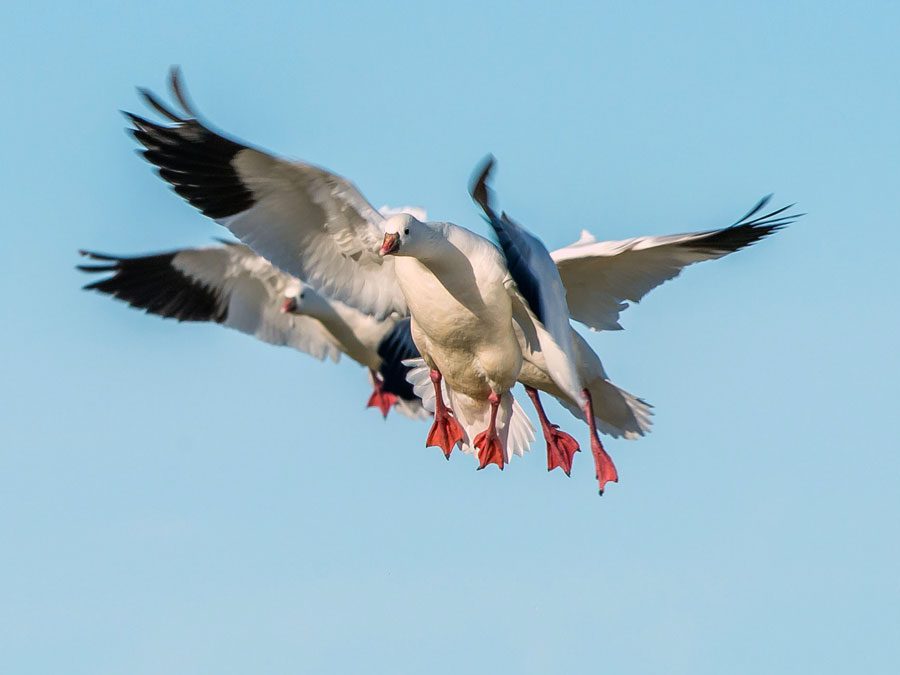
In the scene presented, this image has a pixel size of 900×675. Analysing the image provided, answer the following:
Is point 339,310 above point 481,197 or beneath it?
above

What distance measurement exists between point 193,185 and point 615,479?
3397 millimetres

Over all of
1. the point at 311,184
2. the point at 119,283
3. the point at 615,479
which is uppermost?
the point at 119,283

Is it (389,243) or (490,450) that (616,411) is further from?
(389,243)

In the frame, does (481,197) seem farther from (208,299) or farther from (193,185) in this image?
(208,299)

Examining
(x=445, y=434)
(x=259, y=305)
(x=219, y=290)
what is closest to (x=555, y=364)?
(x=445, y=434)

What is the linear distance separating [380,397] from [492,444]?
7606 mm

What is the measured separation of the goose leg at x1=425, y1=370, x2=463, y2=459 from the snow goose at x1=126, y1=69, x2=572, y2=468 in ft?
1.47

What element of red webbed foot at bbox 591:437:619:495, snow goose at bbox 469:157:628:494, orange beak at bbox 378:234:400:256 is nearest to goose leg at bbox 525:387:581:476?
snow goose at bbox 469:157:628:494

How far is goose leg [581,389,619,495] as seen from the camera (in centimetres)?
1045

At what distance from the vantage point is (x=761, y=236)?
10.9 m

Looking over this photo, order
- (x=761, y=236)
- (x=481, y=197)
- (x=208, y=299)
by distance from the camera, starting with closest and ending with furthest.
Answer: (x=481, y=197)
(x=761, y=236)
(x=208, y=299)

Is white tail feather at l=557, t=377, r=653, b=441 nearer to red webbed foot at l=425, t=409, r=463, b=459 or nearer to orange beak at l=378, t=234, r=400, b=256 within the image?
red webbed foot at l=425, t=409, r=463, b=459

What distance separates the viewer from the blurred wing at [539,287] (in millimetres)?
9211

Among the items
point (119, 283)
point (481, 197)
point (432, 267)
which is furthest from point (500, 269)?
point (119, 283)
